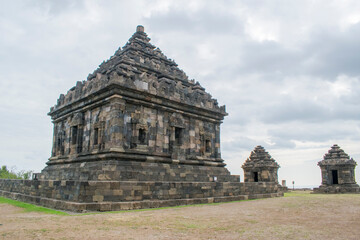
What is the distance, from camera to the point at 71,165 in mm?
18406

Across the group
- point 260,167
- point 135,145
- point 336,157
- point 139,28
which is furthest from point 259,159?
point 135,145

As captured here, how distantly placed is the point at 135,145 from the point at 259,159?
71.8 feet

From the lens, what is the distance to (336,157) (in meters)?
33.1

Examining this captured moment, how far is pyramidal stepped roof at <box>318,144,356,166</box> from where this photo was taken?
32.2m

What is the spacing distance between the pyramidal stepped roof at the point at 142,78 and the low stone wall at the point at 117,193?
592cm

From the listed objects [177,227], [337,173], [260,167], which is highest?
[260,167]

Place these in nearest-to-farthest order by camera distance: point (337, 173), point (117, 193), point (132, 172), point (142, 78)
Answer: point (117, 193) < point (132, 172) < point (142, 78) < point (337, 173)

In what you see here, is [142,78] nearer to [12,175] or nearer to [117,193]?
[117,193]

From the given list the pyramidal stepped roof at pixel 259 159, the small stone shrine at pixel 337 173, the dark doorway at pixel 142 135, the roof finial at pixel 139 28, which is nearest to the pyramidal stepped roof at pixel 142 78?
the roof finial at pixel 139 28

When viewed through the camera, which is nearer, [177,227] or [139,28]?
[177,227]

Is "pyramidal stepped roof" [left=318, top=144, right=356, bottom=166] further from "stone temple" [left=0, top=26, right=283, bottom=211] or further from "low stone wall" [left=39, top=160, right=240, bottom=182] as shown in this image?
"low stone wall" [left=39, top=160, right=240, bottom=182]

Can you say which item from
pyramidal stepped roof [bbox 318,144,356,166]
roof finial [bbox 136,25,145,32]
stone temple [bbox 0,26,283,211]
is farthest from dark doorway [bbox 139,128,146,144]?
pyramidal stepped roof [bbox 318,144,356,166]

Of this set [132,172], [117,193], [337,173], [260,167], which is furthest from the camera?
[260,167]

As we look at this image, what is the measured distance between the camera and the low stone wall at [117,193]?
1148cm
